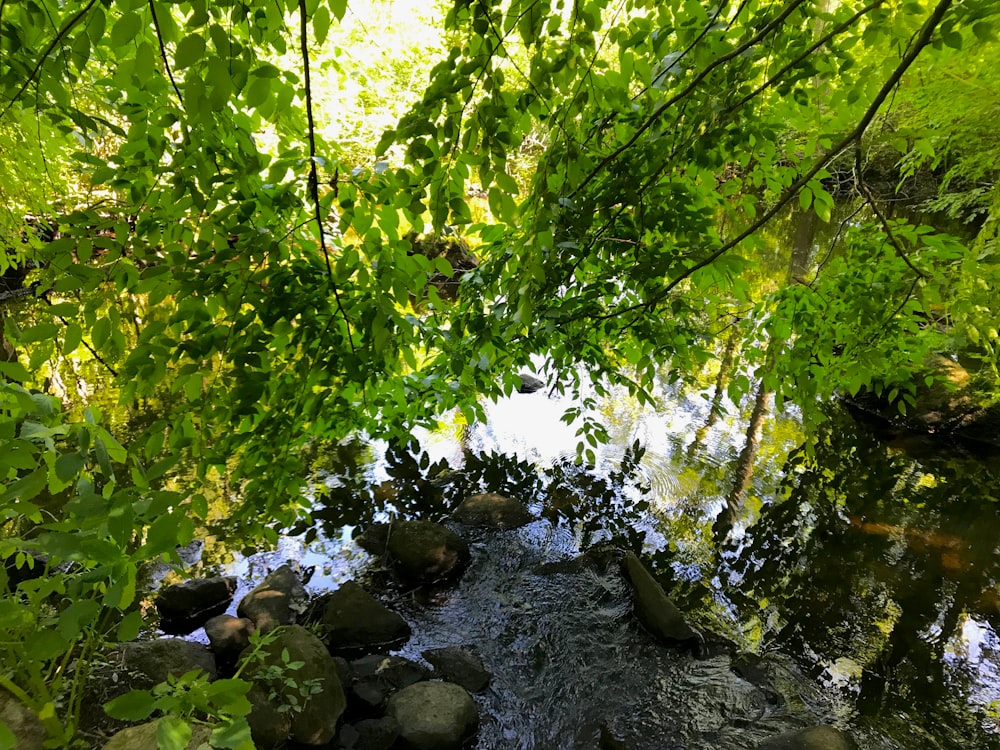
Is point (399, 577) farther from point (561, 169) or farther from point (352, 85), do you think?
point (352, 85)

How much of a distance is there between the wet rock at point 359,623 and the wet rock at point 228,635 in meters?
0.53

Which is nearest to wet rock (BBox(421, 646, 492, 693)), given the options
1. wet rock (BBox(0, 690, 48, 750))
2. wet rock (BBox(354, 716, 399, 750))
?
wet rock (BBox(354, 716, 399, 750))

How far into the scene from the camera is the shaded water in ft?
11.8

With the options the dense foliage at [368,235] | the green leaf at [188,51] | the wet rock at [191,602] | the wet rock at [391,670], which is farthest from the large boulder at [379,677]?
the green leaf at [188,51]

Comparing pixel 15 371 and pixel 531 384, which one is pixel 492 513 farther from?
pixel 15 371

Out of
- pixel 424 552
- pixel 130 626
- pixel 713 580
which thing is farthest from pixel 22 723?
pixel 713 580

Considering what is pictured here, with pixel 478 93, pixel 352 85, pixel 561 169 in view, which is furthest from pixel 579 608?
pixel 352 85

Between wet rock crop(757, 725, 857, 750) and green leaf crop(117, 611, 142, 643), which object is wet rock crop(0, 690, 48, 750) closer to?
green leaf crop(117, 611, 142, 643)

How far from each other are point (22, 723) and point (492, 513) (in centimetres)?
387

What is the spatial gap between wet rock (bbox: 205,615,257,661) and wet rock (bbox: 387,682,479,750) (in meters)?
1.16

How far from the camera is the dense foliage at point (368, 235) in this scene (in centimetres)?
102

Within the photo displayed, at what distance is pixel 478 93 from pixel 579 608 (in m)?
4.06

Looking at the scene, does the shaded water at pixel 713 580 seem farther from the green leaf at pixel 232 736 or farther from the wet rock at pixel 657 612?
the green leaf at pixel 232 736

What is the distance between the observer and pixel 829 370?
233cm
